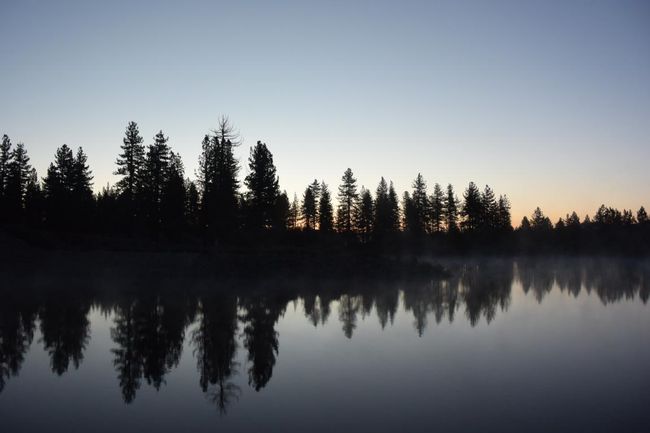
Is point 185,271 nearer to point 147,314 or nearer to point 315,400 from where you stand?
point 147,314

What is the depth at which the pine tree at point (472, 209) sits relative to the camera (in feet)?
347

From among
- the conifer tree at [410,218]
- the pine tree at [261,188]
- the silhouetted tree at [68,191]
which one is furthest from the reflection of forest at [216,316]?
the conifer tree at [410,218]

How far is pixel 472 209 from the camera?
10575 cm

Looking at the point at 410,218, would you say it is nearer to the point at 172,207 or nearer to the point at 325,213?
the point at 325,213

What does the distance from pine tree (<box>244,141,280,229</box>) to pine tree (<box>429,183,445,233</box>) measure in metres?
58.3

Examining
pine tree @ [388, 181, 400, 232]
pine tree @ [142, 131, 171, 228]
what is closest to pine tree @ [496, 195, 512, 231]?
pine tree @ [388, 181, 400, 232]

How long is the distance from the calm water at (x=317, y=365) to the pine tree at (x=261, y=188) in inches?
1064

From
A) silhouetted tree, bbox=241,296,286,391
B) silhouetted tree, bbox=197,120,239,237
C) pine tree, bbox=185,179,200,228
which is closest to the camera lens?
silhouetted tree, bbox=241,296,286,391

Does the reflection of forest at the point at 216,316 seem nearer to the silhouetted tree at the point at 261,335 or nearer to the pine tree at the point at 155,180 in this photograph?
the silhouetted tree at the point at 261,335

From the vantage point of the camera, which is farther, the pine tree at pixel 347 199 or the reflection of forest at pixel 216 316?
the pine tree at pixel 347 199

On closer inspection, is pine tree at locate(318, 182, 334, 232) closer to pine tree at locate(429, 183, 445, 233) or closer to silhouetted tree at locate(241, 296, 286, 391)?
pine tree at locate(429, 183, 445, 233)

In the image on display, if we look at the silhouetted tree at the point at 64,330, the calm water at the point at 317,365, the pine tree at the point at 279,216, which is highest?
the pine tree at the point at 279,216

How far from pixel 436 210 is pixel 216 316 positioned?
90281 mm

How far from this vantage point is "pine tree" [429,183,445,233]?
110m
